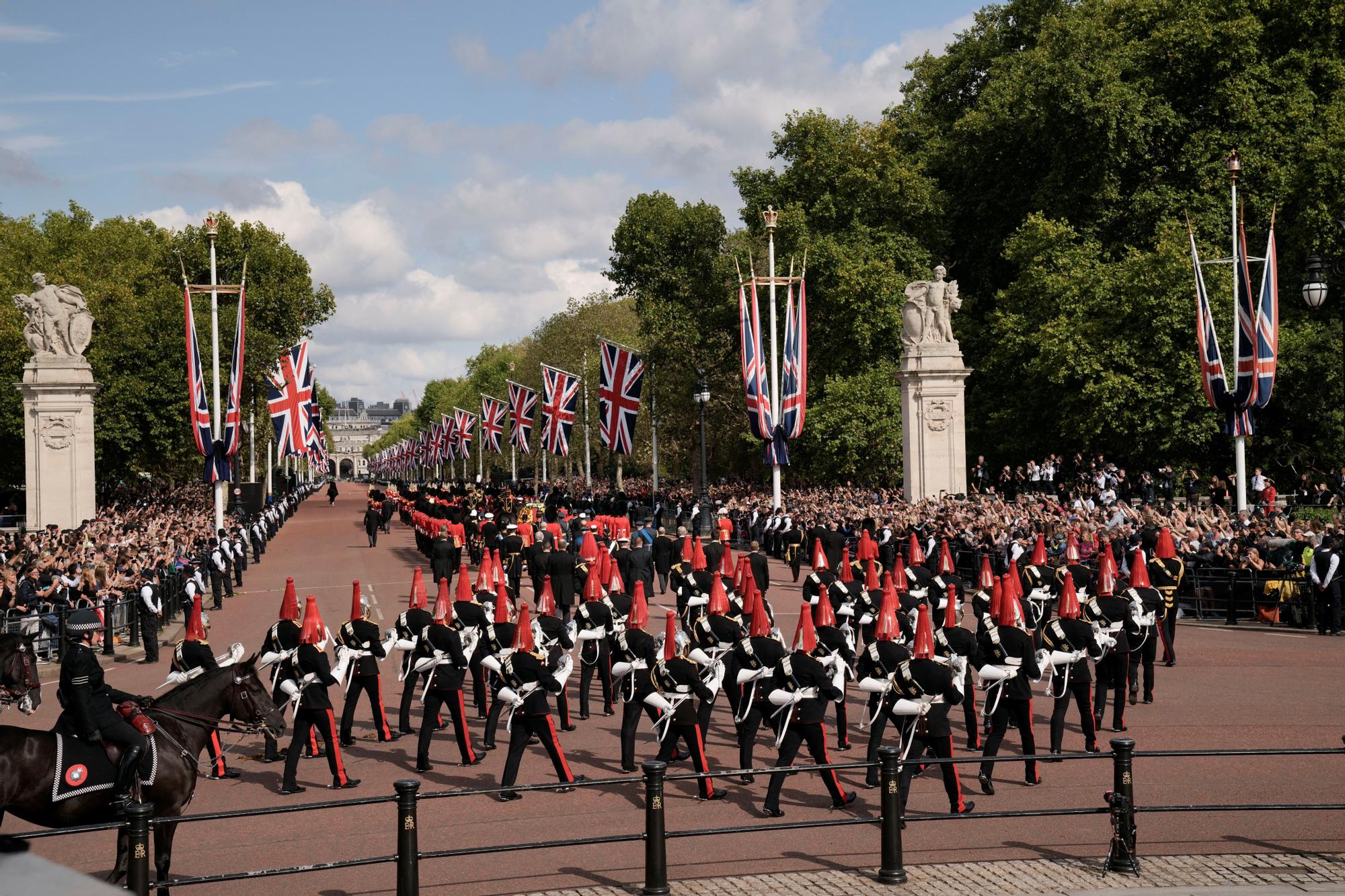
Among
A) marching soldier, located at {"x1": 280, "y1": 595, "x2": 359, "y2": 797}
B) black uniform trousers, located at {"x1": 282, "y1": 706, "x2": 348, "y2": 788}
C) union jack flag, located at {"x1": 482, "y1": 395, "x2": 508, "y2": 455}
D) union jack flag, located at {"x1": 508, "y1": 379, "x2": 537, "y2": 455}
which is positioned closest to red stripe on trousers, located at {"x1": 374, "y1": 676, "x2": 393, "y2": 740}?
marching soldier, located at {"x1": 280, "y1": 595, "x2": 359, "y2": 797}

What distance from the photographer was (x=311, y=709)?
470 inches

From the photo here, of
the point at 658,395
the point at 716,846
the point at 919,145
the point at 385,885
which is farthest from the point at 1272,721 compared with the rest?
the point at 658,395

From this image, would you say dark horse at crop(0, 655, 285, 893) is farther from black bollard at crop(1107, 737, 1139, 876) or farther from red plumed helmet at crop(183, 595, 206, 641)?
black bollard at crop(1107, 737, 1139, 876)

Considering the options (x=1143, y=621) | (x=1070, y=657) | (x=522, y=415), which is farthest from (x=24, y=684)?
(x=522, y=415)

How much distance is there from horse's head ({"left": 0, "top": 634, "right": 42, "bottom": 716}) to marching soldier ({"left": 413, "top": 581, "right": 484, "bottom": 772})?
365 centimetres

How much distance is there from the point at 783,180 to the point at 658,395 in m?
11.6

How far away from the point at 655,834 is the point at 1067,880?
2851 millimetres

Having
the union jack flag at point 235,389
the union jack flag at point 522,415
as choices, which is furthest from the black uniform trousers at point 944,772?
the union jack flag at point 522,415

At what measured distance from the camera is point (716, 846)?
385 inches

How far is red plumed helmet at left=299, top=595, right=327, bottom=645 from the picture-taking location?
12.3 m

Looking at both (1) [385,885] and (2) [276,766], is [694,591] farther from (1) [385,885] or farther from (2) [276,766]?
(1) [385,885]

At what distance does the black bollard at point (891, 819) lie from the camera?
8.37 meters

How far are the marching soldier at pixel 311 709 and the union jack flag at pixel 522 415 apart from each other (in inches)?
1387

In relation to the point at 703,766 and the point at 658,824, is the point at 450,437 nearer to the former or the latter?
the point at 703,766
